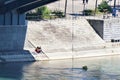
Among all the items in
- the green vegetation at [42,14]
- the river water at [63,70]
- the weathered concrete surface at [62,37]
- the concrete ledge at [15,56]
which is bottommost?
the river water at [63,70]

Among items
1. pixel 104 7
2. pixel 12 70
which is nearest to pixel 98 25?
pixel 104 7

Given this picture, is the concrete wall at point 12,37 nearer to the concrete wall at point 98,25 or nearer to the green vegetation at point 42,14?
the green vegetation at point 42,14

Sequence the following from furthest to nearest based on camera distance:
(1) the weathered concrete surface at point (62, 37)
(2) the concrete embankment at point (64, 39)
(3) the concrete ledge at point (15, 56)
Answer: (1) the weathered concrete surface at point (62, 37), (2) the concrete embankment at point (64, 39), (3) the concrete ledge at point (15, 56)

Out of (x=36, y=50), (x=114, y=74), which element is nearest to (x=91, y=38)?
(x=36, y=50)

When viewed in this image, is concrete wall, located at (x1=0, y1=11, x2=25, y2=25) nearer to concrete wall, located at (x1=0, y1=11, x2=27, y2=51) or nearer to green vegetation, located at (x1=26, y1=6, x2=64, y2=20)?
concrete wall, located at (x1=0, y1=11, x2=27, y2=51)

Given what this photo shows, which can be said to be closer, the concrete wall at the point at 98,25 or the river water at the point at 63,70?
the river water at the point at 63,70

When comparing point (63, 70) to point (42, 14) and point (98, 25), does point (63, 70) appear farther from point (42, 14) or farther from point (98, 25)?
point (98, 25)

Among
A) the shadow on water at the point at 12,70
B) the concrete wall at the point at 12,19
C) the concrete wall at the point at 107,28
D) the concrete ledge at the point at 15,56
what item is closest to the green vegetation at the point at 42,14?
the concrete wall at the point at 107,28

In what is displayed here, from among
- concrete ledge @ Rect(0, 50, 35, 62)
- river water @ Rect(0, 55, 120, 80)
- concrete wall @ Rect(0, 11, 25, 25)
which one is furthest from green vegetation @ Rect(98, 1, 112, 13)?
concrete ledge @ Rect(0, 50, 35, 62)
